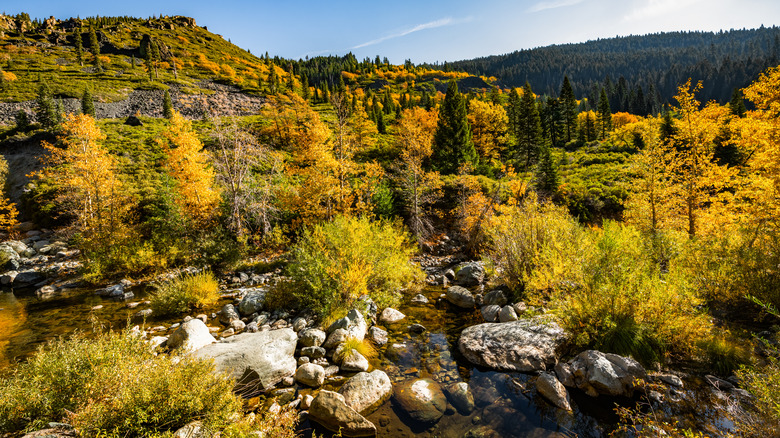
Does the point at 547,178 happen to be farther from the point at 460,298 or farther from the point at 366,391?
the point at 366,391

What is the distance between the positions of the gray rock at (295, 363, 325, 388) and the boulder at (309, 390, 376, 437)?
3.63ft

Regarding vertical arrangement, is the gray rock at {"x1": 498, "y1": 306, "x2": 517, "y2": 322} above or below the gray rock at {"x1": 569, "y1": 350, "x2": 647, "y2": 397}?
below

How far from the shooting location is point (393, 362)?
862cm

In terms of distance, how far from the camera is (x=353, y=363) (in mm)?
8117

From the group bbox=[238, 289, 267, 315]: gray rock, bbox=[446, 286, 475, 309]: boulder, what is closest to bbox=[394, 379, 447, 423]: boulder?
bbox=[446, 286, 475, 309]: boulder

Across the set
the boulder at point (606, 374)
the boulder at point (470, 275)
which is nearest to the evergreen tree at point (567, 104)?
the boulder at point (470, 275)

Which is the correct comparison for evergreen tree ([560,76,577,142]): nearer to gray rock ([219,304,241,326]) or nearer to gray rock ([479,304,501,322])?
gray rock ([479,304,501,322])

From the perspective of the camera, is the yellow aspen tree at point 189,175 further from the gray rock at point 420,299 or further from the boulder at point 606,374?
the boulder at point 606,374

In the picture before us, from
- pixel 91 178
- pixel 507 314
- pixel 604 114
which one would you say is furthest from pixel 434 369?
pixel 604 114

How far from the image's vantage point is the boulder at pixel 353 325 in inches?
368

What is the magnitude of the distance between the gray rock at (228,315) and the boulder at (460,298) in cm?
836

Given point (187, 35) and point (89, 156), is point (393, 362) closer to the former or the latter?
point (89, 156)

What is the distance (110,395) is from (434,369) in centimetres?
662

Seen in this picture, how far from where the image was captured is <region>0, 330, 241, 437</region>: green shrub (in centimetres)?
399
